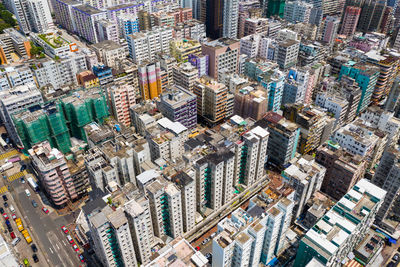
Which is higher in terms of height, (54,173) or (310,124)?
(310,124)

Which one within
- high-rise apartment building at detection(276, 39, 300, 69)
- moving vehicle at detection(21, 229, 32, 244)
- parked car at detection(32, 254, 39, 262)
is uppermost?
high-rise apartment building at detection(276, 39, 300, 69)

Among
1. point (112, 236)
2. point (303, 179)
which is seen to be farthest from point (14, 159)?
point (303, 179)

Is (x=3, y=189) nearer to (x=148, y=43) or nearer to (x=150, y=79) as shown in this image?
(x=150, y=79)

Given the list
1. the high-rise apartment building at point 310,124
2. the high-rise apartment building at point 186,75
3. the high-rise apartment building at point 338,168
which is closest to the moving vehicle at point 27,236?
the high-rise apartment building at point 186,75

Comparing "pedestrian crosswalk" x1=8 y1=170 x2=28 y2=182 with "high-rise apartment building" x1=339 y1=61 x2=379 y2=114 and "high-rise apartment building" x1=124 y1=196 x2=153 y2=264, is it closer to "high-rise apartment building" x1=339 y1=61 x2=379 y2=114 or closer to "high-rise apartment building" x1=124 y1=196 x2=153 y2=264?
"high-rise apartment building" x1=124 y1=196 x2=153 y2=264

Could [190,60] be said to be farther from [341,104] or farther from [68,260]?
[68,260]

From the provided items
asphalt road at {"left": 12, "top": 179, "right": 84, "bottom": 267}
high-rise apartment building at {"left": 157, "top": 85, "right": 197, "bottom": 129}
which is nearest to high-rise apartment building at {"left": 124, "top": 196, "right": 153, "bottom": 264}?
asphalt road at {"left": 12, "top": 179, "right": 84, "bottom": 267}
